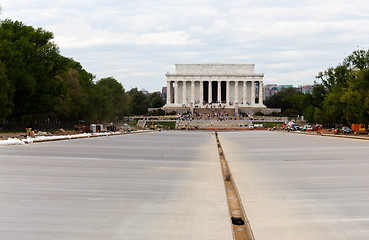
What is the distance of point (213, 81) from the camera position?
195375 millimetres

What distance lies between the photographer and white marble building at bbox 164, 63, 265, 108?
192 meters

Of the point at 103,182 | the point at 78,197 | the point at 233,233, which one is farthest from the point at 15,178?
the point at 233,233

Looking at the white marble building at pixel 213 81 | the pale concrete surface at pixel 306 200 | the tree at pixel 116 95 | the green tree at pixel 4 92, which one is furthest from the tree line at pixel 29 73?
the white marble building at pixel 213 81

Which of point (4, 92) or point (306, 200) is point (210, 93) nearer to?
point (4, 92)

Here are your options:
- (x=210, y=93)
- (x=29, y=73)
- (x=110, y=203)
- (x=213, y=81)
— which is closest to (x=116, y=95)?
(x=29, y=73)

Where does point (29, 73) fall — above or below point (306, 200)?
above

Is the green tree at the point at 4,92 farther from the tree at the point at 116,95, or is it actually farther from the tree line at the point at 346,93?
the tree at the point at 116,95

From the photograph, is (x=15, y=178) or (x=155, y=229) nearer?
(x=155, y=229)

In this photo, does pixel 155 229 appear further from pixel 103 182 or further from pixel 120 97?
pixel 120 97

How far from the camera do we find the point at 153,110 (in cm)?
17538

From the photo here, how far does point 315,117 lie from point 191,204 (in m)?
94.6

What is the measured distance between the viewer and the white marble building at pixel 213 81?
19150cm

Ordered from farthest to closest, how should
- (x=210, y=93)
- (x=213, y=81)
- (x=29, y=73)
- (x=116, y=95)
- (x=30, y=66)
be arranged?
(x=210, y=93), (x=213, y=81), (x=116, y=95), (x=30, y=66), (x=29, y=73)

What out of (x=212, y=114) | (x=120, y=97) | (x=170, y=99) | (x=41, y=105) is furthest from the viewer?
(x=170, y=99)
